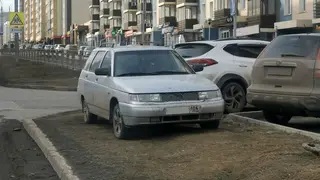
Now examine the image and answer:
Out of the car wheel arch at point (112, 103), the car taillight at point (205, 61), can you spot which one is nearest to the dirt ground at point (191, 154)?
the car wheel arch at point (112, 103)

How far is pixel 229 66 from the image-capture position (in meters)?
12.0

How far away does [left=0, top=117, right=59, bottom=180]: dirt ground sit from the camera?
24.1 feet

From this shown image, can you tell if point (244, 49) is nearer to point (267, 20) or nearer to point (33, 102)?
point (33, 102)

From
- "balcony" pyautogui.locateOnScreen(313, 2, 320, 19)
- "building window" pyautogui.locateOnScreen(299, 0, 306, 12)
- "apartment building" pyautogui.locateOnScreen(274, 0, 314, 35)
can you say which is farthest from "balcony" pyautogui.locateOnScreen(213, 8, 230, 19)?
"balcony" pyautogui.locateOnScreen(313, 2, 320, 19)

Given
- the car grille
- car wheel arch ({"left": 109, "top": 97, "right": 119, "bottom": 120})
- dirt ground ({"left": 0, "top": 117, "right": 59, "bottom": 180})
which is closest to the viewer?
dirt ground ({"left": 0, "top": 117, "right": 59, "bottom": 180})

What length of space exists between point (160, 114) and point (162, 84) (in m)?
0.53

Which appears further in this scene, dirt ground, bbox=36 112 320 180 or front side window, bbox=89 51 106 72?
front side window, bbox=89 51 106 72

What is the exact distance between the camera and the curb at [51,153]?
6.91 m

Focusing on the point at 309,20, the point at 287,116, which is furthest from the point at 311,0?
the point at 287,116

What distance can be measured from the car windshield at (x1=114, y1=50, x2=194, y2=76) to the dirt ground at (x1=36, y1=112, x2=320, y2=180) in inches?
38.8

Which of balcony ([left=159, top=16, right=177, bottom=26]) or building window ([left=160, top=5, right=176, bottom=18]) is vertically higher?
building window ([left=160, top=5, right=176, bottom=18])

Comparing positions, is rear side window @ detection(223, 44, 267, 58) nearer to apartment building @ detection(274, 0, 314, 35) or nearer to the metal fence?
the metal fence

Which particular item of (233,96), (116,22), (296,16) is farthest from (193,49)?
(116,22)

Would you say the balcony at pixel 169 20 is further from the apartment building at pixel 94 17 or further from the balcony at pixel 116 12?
the apartment building at pixel 94 17
